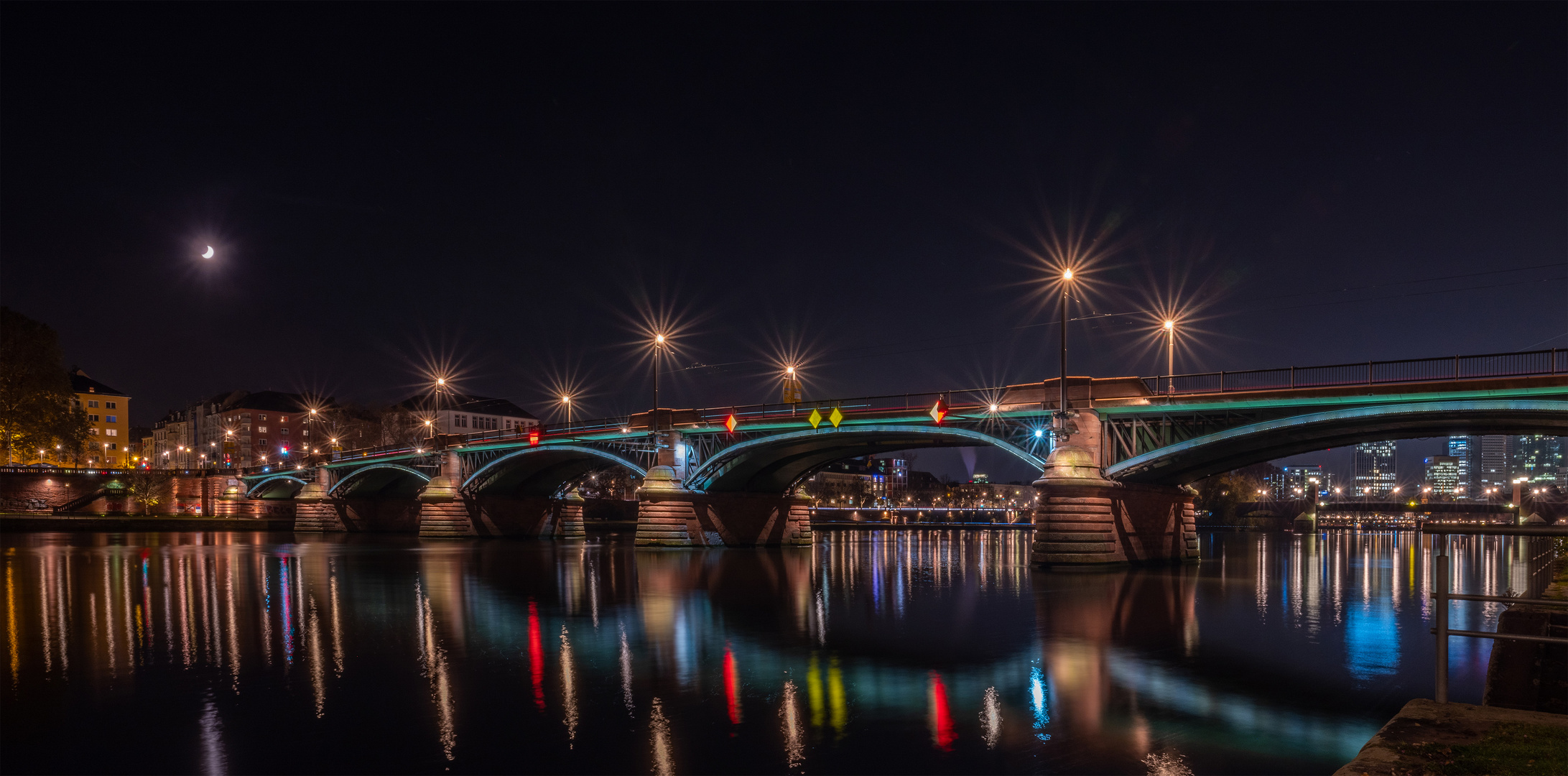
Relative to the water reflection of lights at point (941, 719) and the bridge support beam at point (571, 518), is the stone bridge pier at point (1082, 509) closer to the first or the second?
the water reflection of lights at point (941, 719)

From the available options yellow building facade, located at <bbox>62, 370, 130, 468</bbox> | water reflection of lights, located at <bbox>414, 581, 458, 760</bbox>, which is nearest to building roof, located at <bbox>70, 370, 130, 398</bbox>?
yellow building facade, located at <bbox>62, 370, 130, 468</bbox>

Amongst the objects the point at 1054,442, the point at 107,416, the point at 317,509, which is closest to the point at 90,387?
the point at 107,416

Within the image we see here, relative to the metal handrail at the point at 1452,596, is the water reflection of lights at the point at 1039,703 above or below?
→ below

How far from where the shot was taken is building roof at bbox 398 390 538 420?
176163 mm

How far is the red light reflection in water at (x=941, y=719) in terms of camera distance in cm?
1036

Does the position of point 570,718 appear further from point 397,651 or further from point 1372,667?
point 1372,667

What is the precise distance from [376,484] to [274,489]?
2738cm

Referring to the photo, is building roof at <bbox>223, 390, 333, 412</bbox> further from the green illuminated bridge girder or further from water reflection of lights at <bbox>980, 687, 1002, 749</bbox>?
water reflection of lights at <bbox>980, 687, 1002, 749</bbox>

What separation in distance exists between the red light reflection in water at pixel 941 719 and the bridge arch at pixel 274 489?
11520 centimetres

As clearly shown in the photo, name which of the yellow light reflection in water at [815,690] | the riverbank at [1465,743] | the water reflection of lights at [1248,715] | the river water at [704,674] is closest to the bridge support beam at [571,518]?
the river water at [704,674]

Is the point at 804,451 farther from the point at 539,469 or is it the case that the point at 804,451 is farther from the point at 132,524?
the point at 132,524

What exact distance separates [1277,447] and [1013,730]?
122 ft

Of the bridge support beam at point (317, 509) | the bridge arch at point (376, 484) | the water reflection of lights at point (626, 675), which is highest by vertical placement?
the bridge arch at point (376, 484)

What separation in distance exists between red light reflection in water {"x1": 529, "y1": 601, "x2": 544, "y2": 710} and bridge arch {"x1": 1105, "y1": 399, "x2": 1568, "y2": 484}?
86.5ft
